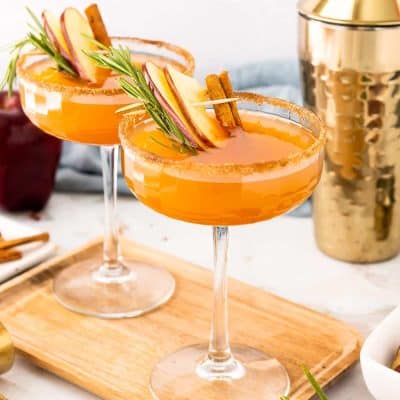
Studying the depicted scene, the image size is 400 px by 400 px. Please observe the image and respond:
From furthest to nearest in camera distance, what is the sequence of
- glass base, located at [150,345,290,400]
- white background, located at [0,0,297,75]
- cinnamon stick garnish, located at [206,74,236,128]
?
white background, located at [0,0,297,75]
glass base, located at [150,345,290,400]
cinnamon stick garnish, located at [206,74,236,128]

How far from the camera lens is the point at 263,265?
201cm

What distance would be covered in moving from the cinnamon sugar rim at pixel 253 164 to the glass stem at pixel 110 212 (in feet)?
1.17

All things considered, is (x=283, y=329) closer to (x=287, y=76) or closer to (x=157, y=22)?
(x=287, y=76)

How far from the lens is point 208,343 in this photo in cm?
171

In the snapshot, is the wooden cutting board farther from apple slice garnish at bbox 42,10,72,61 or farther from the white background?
the white background

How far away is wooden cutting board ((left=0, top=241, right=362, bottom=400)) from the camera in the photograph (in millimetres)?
1612

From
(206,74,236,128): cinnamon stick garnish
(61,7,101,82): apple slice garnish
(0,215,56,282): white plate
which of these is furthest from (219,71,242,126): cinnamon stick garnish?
(0,215,56,282): white plate

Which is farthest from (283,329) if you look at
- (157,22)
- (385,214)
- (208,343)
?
(157,22)

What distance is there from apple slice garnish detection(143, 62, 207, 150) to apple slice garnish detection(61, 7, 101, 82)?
29 cm

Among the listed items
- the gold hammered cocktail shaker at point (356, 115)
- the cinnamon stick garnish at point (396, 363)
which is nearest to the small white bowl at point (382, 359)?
the cinnamon stick garnish at point (396, 363)

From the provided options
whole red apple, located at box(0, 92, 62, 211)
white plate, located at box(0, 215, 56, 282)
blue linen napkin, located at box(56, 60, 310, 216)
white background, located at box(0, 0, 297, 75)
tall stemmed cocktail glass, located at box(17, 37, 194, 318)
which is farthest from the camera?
white background, located at box(0, 0, 297, 75)

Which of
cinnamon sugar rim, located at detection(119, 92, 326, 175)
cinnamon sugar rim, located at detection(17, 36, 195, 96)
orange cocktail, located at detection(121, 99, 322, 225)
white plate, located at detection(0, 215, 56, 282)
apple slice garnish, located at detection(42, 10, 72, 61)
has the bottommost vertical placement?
white plate, located at detection(0, 215, 56, 282)

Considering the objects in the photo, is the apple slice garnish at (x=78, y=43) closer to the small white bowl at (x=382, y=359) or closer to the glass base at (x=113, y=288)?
the glass base at (x=113, y=288)

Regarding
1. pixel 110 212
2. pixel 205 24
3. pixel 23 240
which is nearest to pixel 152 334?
pixel 110 212
